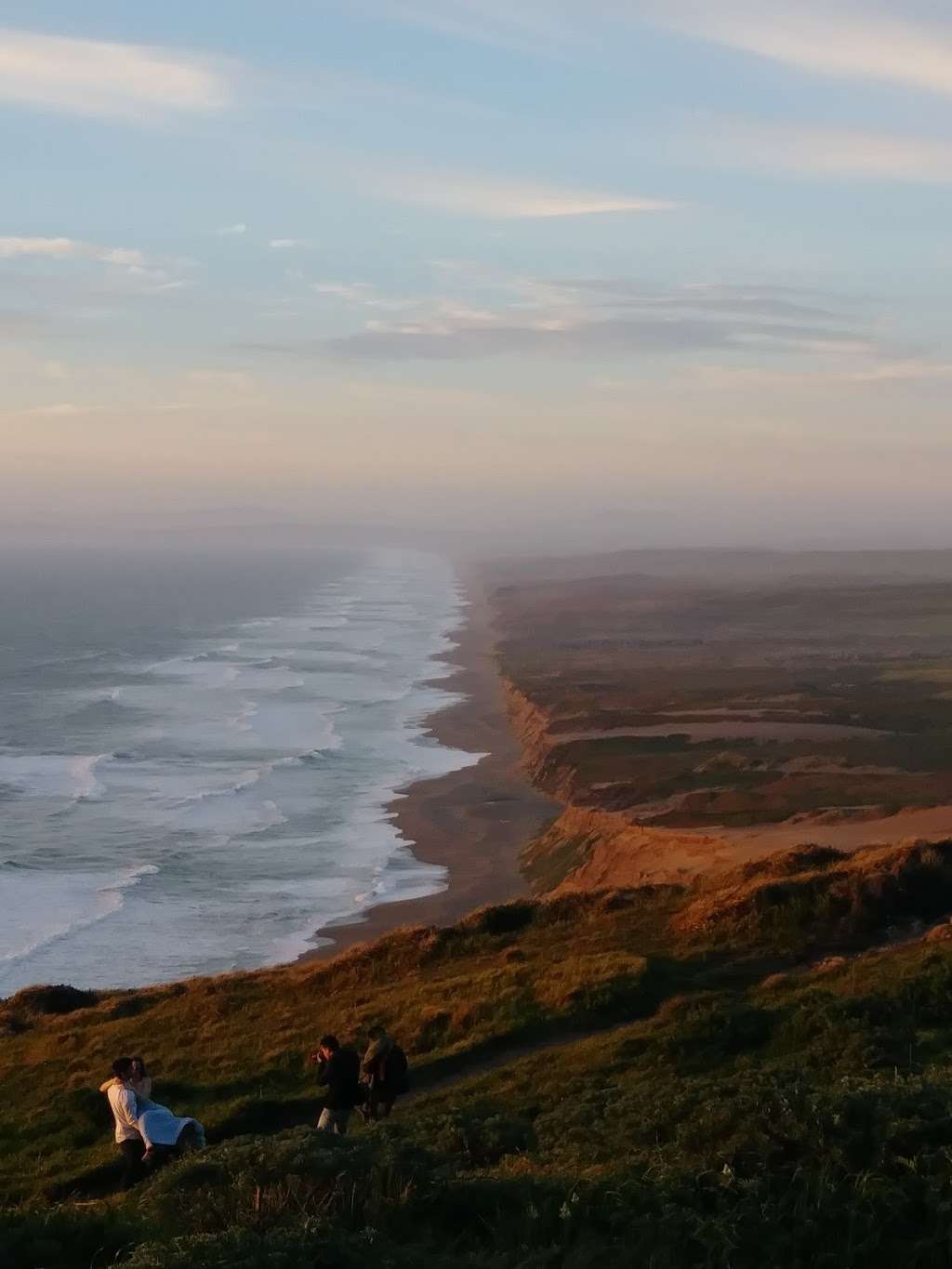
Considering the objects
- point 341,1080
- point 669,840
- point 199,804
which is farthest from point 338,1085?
point 199,804

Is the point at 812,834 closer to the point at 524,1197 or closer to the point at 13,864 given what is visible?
the point at 13,864

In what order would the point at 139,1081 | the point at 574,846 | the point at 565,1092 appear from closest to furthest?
the point at 139,1081
the point at 565,1092
the point at 574,846

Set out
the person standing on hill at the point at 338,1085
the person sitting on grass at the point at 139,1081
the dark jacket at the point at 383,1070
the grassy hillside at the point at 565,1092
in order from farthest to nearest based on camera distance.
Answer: the dark jacket at the point at 383,1070 < the person standing on hill at the point at 338,1085 < the person sitting on grass at the point at 139,1081 < the grassy hillside at the point at 565,1092

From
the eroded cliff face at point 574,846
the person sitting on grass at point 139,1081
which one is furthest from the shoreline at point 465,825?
the person sitting on grass at point 139,1081

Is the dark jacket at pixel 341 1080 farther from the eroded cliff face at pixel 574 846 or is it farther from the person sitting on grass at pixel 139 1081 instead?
the eroded cliff face at pixel 574 846

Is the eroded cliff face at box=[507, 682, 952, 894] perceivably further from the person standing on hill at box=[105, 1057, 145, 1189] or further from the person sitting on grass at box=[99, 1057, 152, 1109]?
the person standing on hill at box=[105, 1057, 145, 1189]

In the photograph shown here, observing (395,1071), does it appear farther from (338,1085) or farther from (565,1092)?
(565,1092)
